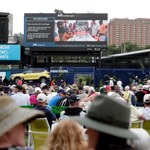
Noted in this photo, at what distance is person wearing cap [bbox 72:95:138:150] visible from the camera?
2477mm

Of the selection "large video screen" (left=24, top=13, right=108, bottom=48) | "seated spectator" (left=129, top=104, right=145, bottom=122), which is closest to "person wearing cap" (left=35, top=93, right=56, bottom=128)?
"seated spectator" (left=129, top=104, right=145, bottom=122)

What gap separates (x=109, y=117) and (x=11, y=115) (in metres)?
0.57

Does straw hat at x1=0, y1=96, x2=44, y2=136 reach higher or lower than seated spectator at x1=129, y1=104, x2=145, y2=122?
higher

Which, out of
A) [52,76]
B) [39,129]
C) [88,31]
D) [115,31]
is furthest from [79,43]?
[115,31]

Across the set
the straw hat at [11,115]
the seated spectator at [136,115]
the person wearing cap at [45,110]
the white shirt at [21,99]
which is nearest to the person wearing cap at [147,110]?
the seated spectator at [136,115]

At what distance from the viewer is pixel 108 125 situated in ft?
8.21

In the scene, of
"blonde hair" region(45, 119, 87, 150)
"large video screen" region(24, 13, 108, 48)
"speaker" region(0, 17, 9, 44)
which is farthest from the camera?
"large video screen" region(24, 13, 108, 48)

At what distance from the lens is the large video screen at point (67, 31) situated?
50.8 metres

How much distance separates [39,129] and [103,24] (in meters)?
42.4

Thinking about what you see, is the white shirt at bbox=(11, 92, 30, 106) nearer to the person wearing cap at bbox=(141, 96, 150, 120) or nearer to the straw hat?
the person wearing cap at bbox=(141, 96, 150, 120)

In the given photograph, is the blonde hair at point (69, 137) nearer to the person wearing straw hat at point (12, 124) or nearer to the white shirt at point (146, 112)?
the person wearing straw hat at point (12, 124)

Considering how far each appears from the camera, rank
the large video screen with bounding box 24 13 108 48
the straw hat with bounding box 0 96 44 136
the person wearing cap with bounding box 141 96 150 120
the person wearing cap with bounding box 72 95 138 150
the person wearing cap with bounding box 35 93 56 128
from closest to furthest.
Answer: the person wearing cap with bounding box 72 95 138 150
the straw hat with bounding box 0 96 44 136
the person wearing cap with bounding box 35 93 56 128
the person wearing cap with bounding box 141 96 150 120
the large video screen with bounding box 24 13 108 48

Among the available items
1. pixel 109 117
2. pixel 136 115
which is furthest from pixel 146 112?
pixel 109 117

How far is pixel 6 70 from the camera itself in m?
48.8
